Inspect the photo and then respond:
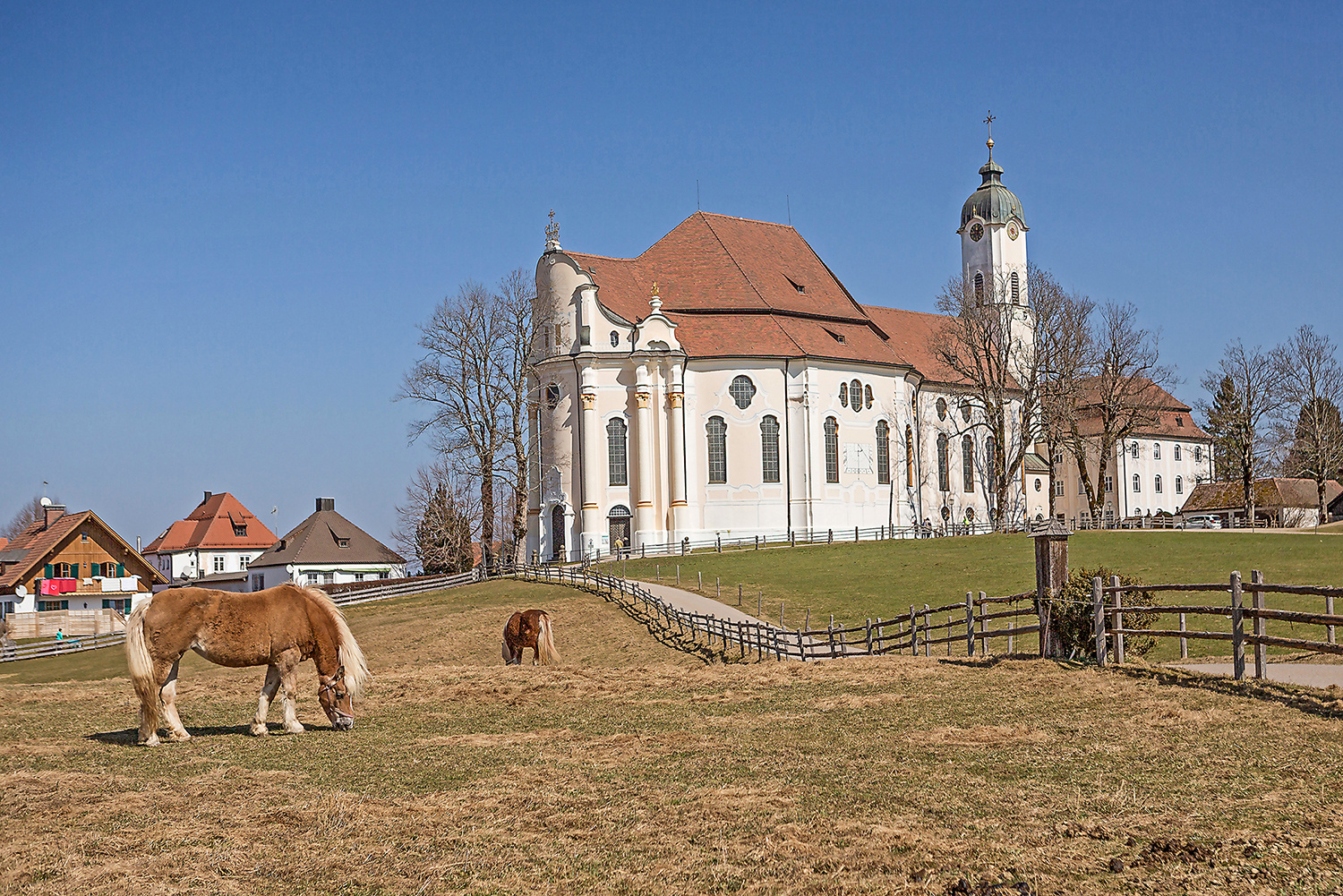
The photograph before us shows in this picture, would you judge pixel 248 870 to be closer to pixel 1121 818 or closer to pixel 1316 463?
pixel 1121 818

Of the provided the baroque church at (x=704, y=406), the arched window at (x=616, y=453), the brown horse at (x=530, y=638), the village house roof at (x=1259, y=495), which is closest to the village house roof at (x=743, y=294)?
the baroque church at (x=704, y=406)

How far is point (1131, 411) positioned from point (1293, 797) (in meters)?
68.3

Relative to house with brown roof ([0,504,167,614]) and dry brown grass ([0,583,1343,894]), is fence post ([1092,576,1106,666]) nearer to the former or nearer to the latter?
dry brown grass ([0,583,1343,894])

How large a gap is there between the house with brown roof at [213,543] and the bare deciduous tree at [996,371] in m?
62.2

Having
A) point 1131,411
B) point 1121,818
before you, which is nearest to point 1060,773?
point 1121,818

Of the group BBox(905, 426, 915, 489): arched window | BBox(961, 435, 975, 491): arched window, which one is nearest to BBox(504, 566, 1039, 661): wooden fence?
BBox(905, 426, 915, 489): arched window

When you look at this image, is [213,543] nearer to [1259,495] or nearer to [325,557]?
[325,557]

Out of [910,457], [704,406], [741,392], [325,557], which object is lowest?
A: [325,557]

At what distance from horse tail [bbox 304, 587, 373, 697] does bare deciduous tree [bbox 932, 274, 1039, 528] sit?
191 feet

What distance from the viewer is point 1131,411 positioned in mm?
72562

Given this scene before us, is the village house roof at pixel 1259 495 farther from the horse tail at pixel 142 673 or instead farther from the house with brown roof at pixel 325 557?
the horse tail at pixel 142 673

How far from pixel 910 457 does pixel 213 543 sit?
63964 mm

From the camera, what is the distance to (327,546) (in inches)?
3196

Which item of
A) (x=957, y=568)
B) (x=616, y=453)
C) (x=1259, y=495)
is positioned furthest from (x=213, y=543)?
(x=1259, y=495)
